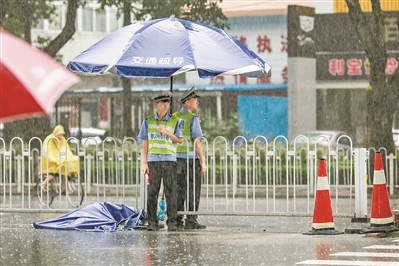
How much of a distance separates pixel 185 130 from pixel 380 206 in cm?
281

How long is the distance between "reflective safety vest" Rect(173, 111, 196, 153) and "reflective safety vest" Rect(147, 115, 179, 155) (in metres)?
0.28

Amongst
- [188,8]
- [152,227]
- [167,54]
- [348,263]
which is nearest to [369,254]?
[348,263]

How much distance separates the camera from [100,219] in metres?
14.1

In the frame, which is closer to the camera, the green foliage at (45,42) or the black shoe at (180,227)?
the black shoe at (180,227)

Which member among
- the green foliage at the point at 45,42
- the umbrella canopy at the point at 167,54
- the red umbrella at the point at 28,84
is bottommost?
the red umbrella at the point at 28,84

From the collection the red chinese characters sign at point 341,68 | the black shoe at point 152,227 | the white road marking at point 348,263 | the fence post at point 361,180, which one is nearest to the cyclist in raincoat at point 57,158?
the black shoe at point 152,227

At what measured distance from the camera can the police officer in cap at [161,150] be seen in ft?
44.9

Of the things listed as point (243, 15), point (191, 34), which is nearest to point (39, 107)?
point (191, 34)

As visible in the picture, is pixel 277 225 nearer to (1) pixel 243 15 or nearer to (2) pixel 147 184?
(2) pixel 147 184

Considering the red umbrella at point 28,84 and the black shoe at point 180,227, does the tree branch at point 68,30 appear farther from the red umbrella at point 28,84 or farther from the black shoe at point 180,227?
the red umbrella at point 28,84

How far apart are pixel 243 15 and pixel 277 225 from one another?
84.9 feet

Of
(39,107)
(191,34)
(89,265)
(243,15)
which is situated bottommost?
(89,265)

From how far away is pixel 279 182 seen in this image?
2362cm

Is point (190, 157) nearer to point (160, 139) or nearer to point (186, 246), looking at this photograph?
point (160, 139)
